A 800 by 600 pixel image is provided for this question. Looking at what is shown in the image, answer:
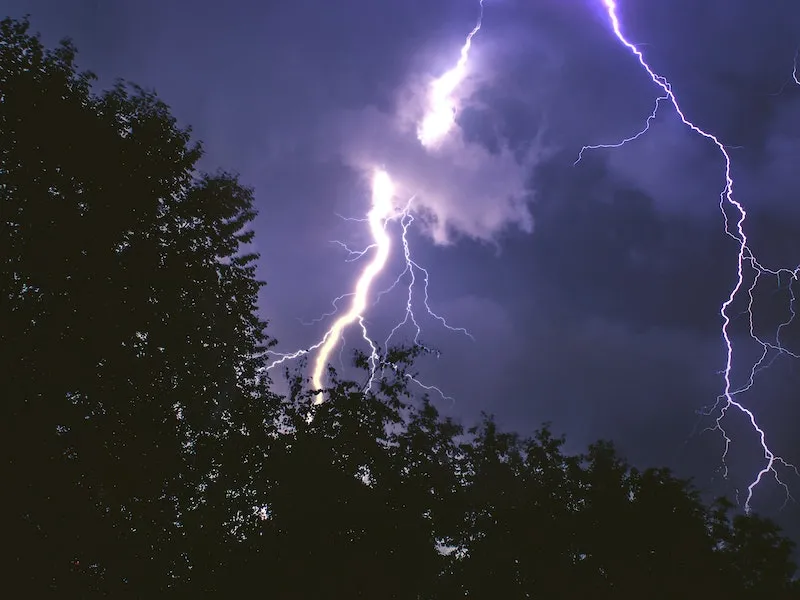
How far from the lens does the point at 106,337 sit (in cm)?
968

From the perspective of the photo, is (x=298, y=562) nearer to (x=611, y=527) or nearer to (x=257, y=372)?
(x=257, y=372)

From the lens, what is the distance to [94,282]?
31.7ft

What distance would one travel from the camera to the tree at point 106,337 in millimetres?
8461

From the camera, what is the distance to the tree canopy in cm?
880

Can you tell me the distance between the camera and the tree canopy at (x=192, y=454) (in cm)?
880

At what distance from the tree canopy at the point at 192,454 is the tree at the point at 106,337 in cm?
4

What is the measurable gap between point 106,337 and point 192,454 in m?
3.65

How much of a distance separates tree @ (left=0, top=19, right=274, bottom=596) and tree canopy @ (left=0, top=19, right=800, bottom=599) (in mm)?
39

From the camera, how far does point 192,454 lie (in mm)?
11117

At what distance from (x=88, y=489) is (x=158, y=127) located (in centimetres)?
865

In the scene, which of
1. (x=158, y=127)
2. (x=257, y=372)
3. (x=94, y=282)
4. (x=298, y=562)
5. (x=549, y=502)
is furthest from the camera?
(x=549, y=502)

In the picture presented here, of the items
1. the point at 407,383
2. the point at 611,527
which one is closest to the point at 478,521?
the point at 611,527

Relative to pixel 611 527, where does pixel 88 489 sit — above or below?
below

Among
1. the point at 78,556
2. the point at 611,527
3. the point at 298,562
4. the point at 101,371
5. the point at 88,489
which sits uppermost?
the point at 611,527
